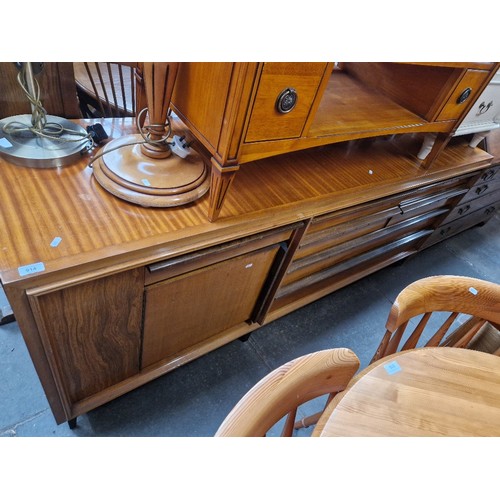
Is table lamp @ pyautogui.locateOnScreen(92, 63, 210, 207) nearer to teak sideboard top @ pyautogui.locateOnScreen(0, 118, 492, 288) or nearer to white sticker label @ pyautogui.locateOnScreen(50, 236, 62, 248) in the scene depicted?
teak sideboard top @ pyautogui.locateOnScreen(0, 118, 492, 288)

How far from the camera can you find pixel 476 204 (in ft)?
7.08

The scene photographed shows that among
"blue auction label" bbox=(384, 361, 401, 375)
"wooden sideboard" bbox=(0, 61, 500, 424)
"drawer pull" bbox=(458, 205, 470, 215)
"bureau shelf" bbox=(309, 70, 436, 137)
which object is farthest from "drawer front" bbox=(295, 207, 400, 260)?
"drawer pull" bbox=(458, 205, 470, 215)

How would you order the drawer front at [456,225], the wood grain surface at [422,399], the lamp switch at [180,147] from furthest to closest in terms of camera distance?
the drawer front at [456,225] < the lamp switch at [180,147] < the wood grain surface at [422,399]

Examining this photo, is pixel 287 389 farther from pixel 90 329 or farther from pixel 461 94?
pixel 461 94

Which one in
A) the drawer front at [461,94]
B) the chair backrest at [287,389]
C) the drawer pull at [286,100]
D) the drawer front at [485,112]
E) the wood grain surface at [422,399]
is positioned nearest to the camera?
the chair backrest at [287,389]

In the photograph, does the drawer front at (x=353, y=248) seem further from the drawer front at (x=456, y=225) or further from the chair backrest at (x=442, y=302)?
the chair backrest at (x=442, y=302)

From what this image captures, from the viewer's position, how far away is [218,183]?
78 centimetres

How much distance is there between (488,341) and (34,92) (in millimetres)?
1382

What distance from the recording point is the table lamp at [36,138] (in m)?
0.82

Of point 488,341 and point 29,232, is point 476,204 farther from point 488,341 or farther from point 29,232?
point 29,232

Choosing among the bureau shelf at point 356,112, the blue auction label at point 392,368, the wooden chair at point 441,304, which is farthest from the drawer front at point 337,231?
the blue auction label at point 392,368

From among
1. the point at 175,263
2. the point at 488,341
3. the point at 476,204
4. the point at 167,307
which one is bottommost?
the point at 476,204

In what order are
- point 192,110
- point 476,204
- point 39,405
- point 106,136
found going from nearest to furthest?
1. point 192,110
2. point 106,136
3. point 39,405
4. point 476,204

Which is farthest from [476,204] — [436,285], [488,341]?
[436,285]
